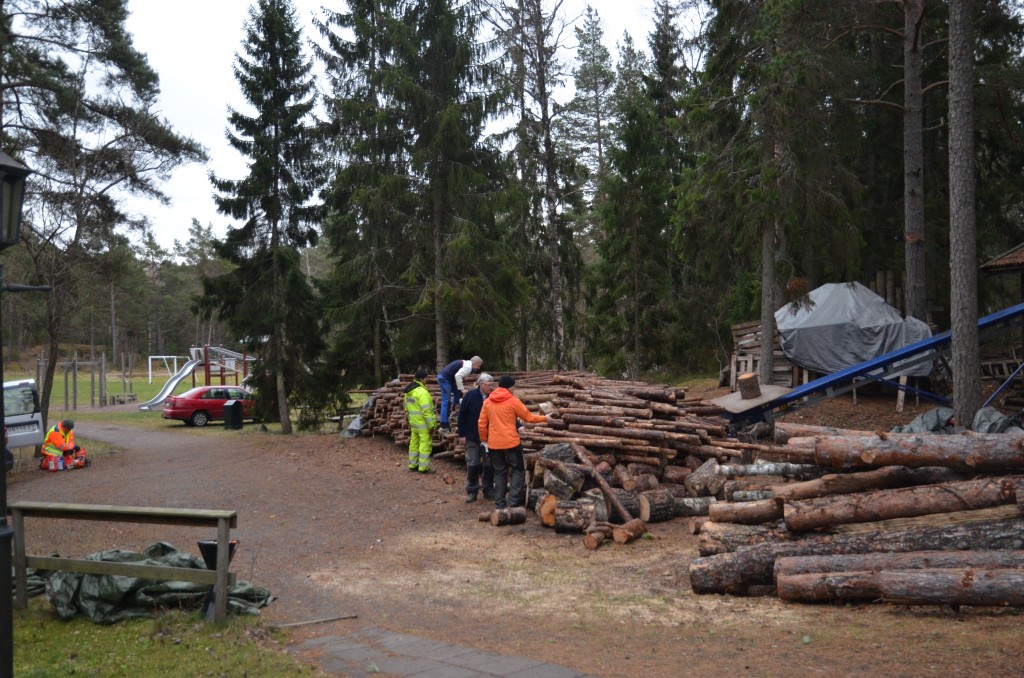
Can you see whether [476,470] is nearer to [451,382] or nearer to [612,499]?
[612,499]

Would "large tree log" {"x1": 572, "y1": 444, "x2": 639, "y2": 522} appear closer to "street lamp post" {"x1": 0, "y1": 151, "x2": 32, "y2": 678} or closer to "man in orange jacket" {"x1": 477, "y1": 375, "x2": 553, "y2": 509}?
"man in orange jacket" {"x1": 477, "y1": 375, "x2": 553, "y2": 509}

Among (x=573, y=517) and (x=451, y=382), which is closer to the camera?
(x=573, y=517)

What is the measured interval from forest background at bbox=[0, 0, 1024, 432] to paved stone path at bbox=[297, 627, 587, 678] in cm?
1531

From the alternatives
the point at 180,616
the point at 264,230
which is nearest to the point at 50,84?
the point at 264,230

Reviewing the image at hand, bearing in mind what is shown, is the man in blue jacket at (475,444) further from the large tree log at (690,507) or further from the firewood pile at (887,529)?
the firewood pile at (887,529)

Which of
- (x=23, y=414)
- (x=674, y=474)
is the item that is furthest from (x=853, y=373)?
(x=23, y=414)

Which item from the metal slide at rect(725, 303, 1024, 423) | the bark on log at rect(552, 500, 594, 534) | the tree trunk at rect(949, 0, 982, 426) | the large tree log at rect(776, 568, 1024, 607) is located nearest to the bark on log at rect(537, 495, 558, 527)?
the bark on log at rect(552, 500, 594, 534)

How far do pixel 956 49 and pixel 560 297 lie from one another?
1576 centimetres

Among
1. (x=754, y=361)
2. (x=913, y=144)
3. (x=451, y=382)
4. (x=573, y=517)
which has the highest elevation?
(x=913, y=144)

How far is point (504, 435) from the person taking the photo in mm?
12586

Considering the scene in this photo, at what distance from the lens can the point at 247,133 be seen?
85.8 ft

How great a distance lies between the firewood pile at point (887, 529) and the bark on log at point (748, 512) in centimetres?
1

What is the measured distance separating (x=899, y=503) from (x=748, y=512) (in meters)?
1.69

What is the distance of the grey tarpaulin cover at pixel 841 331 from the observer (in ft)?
76.0
